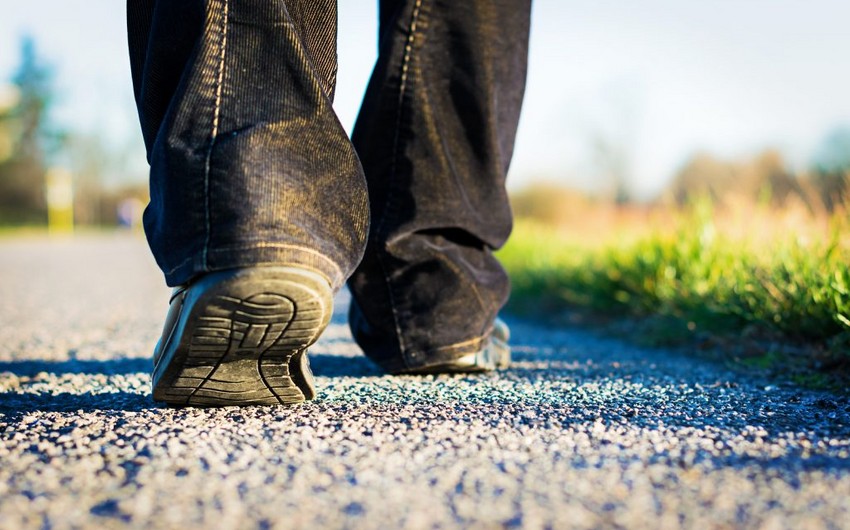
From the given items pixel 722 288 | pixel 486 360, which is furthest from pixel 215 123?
pixel 722 288

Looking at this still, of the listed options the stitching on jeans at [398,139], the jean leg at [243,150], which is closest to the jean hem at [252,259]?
the jean leg at [243,150]

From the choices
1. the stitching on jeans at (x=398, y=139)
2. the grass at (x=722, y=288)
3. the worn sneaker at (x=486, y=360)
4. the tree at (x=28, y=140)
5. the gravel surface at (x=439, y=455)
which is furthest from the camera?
the tree at (x=28, y=140)

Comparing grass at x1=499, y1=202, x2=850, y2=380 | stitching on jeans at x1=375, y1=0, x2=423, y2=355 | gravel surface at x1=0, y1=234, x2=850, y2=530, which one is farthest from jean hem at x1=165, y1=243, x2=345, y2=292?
grass at x1=499, y1=202, x2=850, y2=380

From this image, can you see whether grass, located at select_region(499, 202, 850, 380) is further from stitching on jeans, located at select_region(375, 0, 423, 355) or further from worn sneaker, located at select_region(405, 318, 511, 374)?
stitching on jeans, located at select_region(375, 0, 423, 355)

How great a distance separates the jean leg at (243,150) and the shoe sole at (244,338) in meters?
0.04

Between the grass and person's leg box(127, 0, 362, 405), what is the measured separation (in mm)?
1286

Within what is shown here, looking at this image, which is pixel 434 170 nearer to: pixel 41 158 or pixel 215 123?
pixel 215 123

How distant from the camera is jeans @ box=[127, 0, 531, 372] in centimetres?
116

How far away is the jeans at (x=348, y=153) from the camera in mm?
1155

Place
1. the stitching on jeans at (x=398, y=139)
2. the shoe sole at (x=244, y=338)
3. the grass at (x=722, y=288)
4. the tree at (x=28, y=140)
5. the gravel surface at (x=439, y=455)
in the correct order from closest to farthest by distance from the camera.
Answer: the gravel surface at (x=439, y=455), the shoe sole at (x=244, y=338), the stitching on jeans at (x=398, y=139), the grass at (x=722, y=288), the tree at (x=28, y=140)

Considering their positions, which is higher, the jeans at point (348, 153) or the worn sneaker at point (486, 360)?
the jeans at point (348, 153)

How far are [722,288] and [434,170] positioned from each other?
150 cm

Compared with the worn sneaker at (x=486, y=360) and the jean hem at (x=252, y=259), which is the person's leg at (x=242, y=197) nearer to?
the jean hem at (x=252, y=259)

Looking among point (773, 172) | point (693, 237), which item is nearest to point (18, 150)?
point (773, 172)
